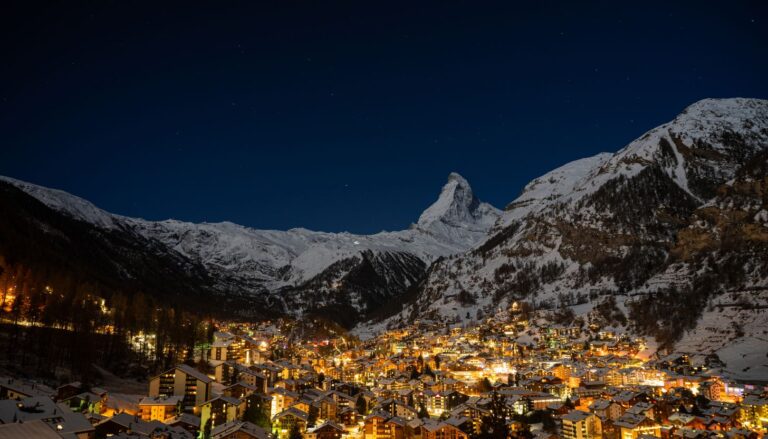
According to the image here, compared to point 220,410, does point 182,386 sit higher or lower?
higher

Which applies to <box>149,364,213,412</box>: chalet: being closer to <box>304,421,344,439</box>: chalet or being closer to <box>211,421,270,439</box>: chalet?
<box>211,421,270,439</box>: chalet

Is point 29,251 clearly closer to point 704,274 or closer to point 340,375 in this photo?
point 340,375

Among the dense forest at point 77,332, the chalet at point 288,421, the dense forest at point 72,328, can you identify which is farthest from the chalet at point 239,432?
the dense forest at point 72,328

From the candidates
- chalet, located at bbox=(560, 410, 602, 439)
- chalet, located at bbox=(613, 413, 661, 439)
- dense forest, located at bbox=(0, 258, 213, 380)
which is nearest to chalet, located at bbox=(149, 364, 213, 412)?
dense forest, located at bbox=(0, 258, 213, 380)

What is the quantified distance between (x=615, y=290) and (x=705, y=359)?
66363mm

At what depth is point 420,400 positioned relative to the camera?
3477 inches

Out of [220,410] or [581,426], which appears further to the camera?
[581,426]

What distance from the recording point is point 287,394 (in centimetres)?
7669

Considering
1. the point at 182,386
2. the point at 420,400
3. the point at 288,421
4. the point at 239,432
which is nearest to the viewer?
the point at 239,432

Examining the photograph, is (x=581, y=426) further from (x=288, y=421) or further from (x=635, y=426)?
(x=288, y=421)

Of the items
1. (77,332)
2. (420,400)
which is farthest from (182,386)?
(420,400)

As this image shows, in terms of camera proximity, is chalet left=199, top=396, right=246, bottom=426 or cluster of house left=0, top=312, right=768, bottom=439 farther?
chalet left=199, top=396, right=246, bottom=426

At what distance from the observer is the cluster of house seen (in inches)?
1897

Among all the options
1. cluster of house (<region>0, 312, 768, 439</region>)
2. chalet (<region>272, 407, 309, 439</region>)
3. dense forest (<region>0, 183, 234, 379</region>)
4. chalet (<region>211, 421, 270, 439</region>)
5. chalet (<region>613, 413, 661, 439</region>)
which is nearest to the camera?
cluster of house (<region>0, 312, 768, 439</region>)
